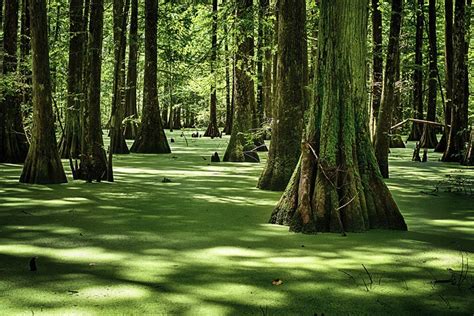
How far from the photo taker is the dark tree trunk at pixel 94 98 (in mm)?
10102

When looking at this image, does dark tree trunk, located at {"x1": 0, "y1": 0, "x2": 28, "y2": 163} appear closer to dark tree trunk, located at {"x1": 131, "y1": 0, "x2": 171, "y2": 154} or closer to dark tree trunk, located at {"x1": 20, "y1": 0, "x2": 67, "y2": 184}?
dark tree trunk, located at {"x1": 20, "y1": 0, "x2": 67, "y2": 184}

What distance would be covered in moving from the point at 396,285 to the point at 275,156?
16.3ft

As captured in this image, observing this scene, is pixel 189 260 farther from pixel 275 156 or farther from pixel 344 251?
pixel 275 156

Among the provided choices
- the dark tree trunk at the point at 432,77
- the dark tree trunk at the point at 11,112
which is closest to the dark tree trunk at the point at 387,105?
the dark tree trunk at the point at 432,77

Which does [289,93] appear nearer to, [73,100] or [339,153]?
[339,153]

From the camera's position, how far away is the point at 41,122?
931 cm

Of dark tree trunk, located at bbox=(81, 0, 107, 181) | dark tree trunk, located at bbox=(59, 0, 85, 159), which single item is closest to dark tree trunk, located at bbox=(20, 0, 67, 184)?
dark tree trunk, located at bbox=(81, 0, 107, 181)

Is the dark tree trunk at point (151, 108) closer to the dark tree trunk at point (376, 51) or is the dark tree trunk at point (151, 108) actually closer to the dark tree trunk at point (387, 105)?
the dark tree trunk at point (376, 51)

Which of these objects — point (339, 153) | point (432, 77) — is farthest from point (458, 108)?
point (339, 153)

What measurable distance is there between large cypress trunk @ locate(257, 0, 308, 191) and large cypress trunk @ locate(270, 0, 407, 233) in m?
2.47

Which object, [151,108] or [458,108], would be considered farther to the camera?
[151,108]

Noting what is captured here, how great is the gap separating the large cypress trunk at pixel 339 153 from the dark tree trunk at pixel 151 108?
34.8ft

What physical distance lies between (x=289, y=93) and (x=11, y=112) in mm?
7073

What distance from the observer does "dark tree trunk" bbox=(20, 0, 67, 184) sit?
9234 millimetres
